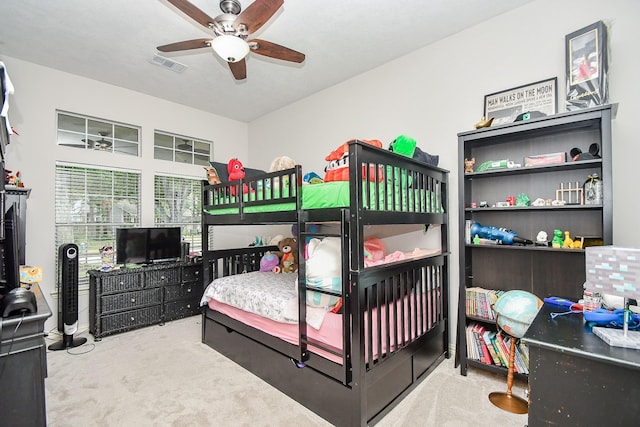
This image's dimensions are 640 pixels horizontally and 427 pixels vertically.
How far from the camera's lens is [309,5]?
235 cm

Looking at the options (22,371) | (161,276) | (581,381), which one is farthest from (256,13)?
(161,276)

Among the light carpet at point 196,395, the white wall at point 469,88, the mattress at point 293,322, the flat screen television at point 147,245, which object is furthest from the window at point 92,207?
the white wall at point 469,88

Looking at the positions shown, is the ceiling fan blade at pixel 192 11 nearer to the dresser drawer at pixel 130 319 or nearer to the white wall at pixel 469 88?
the white wall at pixel 469 88

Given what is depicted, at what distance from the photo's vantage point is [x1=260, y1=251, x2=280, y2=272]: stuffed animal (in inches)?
142

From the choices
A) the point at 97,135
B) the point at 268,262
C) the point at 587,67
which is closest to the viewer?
the point at 587,67

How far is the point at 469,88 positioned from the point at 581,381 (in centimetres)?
238

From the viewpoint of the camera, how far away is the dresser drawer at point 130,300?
329 cm

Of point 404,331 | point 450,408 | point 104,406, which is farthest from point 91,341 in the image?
point 450,408

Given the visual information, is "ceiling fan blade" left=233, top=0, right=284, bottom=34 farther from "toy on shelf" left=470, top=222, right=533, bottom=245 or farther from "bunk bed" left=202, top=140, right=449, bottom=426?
"toy on shelf" left=470, top=222, right=533, bottom=245

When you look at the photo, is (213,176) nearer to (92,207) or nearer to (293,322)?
(293,322)

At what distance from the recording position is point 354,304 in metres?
1.74

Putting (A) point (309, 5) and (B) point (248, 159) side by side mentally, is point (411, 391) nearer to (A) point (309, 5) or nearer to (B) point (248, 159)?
(A) point (309, 5)

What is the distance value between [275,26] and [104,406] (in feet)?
10.7

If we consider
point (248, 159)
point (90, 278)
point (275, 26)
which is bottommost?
point (90, 278)
